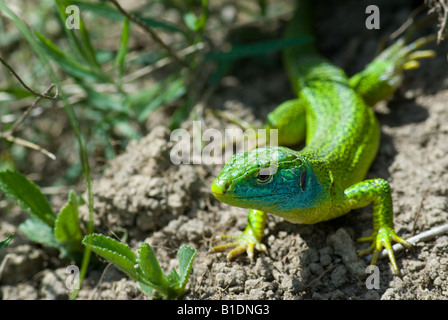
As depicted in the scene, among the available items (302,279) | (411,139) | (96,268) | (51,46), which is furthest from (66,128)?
(411,139)

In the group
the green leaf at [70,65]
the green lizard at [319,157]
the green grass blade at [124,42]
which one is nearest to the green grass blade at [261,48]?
the green lizard at [319,157]

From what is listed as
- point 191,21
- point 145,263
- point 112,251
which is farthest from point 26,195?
point 191,21

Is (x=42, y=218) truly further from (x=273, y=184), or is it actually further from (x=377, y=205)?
(x=377, y=205)

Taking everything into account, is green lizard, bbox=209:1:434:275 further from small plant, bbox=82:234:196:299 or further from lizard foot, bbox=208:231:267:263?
small plant, bbox=82:234:196:299

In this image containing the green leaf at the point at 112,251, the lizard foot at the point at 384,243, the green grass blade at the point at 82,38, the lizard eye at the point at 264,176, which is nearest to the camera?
the green leaf at the point at 112,251

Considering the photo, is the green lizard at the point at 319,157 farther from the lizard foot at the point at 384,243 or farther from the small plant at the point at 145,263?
the small plant at the point at 145,263

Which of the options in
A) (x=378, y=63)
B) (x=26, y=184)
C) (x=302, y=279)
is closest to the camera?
(x=302, y=279)

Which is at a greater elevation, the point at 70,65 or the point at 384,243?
the point at 70,65
